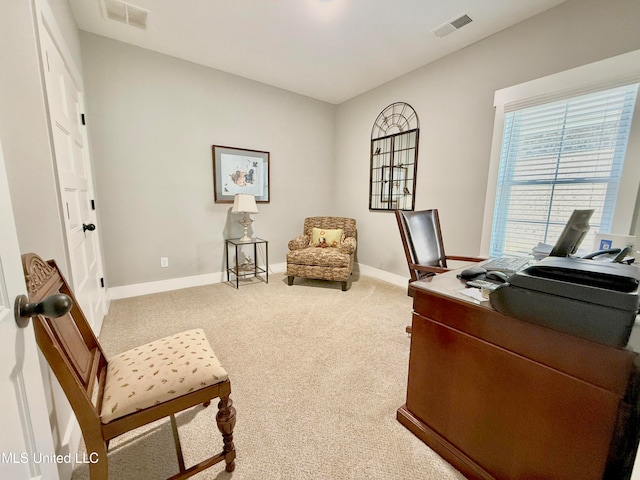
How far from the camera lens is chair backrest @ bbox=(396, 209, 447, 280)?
1876mm

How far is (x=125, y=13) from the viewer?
2.20 meters

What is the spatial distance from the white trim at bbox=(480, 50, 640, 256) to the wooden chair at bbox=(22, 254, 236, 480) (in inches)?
106

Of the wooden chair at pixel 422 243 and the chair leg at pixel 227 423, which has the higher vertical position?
the wooden chair at pixel 422 243

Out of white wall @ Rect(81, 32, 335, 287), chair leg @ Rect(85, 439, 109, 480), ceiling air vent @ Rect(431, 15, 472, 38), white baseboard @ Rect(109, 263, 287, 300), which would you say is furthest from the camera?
white baseboard @ Rect(109, 263, 287, 300)

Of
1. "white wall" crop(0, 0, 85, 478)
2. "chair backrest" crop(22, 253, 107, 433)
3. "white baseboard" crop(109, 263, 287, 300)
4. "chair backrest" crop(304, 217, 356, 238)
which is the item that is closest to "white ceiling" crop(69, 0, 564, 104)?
"white wall" crop(0, 0, 85, 478)

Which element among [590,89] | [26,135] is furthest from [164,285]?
[590,89]

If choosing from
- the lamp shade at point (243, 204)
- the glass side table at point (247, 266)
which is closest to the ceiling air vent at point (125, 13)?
the lamp shade at point (243, 204)

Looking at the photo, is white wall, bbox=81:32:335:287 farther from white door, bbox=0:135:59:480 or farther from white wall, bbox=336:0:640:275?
white door, bbox=0:135:59:480

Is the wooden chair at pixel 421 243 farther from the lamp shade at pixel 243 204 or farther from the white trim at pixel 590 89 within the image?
the lamp shade at pixel 243 204

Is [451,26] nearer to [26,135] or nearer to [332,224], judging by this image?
[332,224]

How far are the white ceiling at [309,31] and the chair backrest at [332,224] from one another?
1856 millimetres

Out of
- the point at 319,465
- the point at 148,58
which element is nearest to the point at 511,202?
the point at 319,465

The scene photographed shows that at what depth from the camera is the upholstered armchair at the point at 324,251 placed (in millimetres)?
3242

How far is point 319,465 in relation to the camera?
1.13m
